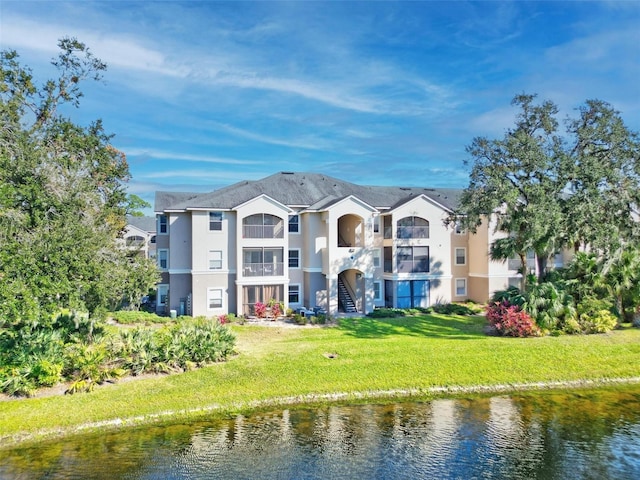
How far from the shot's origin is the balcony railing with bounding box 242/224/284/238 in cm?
3312

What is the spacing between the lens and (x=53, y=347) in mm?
18359

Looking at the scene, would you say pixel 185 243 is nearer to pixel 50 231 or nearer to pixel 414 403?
pixel 50 231

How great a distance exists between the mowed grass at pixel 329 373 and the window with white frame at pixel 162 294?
1211cm

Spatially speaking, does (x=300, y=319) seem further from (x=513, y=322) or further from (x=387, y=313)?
(x=513, y=322)

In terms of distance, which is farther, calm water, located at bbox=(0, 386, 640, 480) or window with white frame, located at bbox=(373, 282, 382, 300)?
window with white frame, located at bbox=(373, 282, 382, 300)

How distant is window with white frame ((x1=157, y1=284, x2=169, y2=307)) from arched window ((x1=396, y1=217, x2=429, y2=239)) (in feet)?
61.5

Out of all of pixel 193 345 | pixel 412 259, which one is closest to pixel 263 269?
pixel 412 259

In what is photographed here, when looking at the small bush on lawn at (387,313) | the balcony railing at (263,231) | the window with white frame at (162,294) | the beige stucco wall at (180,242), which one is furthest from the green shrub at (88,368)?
the small bush on lawn at (387,313)

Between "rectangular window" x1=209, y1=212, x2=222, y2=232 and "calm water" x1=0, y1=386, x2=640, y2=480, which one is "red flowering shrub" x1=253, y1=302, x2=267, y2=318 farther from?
"calm water" x1=0, y1=386, x2=640, y2=480

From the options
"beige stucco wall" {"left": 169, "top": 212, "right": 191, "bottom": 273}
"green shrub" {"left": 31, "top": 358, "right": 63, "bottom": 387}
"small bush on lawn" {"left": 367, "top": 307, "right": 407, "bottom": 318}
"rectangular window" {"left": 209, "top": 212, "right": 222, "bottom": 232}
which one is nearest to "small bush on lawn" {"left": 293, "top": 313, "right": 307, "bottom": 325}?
"small bush on lawn" {"left": 367, "top": 307, "right": 407, "bottom": 318}

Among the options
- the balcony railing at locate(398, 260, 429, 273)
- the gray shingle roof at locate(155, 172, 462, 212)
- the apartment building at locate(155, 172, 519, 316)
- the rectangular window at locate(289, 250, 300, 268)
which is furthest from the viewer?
the balcony railing at locate(398, 260, 429, 273)

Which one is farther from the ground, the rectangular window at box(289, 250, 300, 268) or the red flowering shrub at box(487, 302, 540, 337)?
the rectangular window at box(289, 250, 300, 268)

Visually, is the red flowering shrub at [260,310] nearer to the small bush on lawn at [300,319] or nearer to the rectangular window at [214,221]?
the small bush on lawn at [300,319]

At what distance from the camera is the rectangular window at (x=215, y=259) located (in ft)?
108
